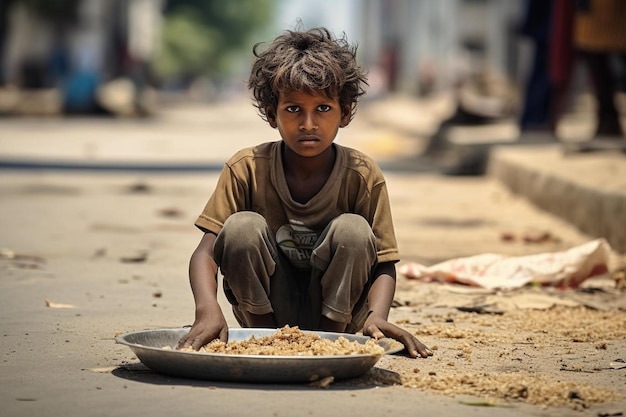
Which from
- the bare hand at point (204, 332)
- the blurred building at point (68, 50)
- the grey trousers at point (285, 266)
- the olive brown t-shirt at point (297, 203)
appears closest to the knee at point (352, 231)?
the grey trousers at point (285, 266)

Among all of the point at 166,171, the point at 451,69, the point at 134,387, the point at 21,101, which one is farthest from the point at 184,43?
the point at 134,387

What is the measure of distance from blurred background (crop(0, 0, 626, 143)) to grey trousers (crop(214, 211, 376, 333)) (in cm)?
74

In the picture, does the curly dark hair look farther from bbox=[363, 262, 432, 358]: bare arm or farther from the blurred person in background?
the blurred person in background

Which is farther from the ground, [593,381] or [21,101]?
[593,381]

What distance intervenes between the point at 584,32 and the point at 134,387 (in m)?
8.36

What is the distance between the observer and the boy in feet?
12.1

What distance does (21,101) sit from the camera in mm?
30750

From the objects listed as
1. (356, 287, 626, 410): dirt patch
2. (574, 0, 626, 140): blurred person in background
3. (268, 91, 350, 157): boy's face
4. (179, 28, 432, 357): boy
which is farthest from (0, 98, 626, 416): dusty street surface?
(574, 0, 626, 140): blurred person in background

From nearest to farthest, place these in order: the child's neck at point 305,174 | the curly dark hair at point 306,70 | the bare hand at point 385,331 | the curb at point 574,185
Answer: the bare hand at point 385,331 < the curly dark hair at point 306,70 < the child's neck at point 305,174 < the curb at point 574,185

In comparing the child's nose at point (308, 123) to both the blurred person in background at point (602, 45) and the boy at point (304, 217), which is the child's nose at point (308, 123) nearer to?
the boy at point (304, 217)

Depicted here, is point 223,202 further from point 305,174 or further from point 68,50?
point 68,50

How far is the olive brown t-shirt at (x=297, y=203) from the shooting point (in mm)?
3832

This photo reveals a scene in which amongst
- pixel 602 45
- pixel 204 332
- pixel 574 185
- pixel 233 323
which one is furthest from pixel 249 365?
pixel 602 45

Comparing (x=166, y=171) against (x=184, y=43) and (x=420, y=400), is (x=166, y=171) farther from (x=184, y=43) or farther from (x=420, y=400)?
(x=184, y=43)
